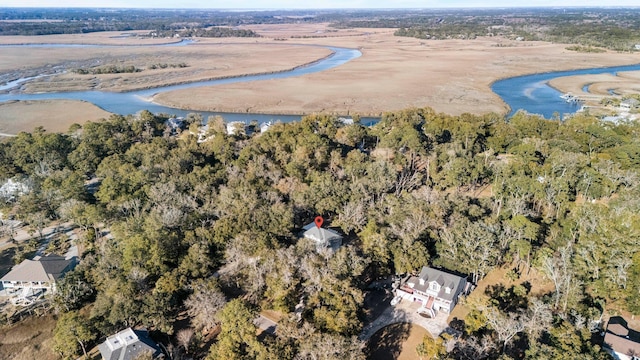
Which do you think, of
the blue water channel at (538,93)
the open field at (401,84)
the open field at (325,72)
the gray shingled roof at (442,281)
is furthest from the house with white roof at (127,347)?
the blue water channel at (538,93)

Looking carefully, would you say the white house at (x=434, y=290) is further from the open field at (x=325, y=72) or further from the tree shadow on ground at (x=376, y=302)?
the open field at (x=325, y=72)

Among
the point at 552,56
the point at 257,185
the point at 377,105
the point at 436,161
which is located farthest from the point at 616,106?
the point at 257,185

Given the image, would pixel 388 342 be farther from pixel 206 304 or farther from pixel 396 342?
pixel 206 304

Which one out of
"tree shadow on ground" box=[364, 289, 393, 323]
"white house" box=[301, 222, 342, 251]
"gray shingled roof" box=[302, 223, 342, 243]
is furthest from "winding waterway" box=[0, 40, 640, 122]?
"tree shadow on ground" box=[364, 289, 393, 323]

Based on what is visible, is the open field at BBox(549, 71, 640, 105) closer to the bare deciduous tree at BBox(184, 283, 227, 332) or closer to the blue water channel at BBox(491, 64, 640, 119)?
the blue water channel at BBox(491, 64, 640, 119)

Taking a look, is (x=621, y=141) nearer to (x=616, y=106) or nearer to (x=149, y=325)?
(x=616, y=106)

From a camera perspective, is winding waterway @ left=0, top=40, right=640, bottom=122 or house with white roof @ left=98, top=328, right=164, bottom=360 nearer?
house with white roof @ left=98, top=328, right=164, bottom=360
